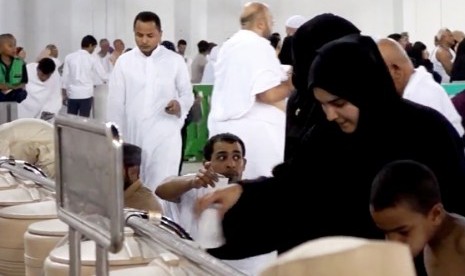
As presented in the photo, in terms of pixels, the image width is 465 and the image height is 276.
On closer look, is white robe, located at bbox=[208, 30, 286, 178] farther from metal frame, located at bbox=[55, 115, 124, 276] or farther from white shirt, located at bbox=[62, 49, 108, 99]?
white shirt, located at bbox=[62, 49, 108, 99]

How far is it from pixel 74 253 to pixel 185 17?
1687 cm

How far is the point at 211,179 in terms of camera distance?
427cm

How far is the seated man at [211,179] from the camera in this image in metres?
4.27

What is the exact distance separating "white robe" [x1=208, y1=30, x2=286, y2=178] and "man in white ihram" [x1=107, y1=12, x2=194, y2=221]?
0.89m

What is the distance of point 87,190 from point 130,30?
57.9 ft

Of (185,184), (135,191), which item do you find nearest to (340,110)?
(185,184)

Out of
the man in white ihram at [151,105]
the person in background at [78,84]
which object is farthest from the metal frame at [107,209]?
the person in background at [78,84]

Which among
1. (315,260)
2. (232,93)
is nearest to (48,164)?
(232,93)

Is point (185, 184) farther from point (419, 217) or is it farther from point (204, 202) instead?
point (419, 217)

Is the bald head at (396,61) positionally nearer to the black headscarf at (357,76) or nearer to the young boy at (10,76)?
the black headscarf at (357,76)

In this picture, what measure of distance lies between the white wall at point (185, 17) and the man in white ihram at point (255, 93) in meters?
13.4

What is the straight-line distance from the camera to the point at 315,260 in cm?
113

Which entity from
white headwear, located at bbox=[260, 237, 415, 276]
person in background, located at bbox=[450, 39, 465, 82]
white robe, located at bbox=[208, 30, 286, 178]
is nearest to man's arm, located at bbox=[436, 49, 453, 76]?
person in background, located at bbox=[450, 39, 465, 82]

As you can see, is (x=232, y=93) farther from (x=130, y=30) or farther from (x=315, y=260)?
(x=130, y=30)
